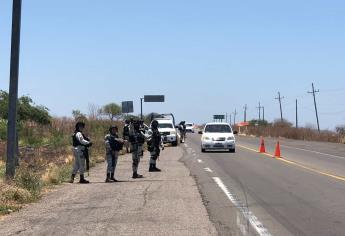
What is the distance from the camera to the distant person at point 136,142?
1931 cm

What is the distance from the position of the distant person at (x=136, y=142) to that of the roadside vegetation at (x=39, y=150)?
2.10 meters

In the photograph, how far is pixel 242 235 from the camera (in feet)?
31.0

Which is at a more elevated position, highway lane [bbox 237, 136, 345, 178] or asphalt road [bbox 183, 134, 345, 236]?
highway lane [bbox 237, 136, 345, 178]

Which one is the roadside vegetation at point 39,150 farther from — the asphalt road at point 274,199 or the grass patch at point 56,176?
the asphalt road at point 274,199

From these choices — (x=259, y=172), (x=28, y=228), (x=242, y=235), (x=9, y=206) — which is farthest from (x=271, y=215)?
(x=259, y=172)

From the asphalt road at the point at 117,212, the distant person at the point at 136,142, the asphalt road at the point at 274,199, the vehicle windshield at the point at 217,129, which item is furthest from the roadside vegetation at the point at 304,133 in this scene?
the asphalt road at the point at 117,212

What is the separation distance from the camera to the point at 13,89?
16.2 meters

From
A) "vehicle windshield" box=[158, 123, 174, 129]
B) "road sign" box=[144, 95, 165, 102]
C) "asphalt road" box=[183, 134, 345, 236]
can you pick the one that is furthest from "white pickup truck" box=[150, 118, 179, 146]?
"asphalt road" box=[183, 134, 345, 236]

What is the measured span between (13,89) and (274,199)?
7.21 meters

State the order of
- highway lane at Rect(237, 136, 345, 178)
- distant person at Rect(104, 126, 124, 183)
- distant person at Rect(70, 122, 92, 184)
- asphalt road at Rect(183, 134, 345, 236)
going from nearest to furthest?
asphalt road at Rect(183, 134, 345, 236) → distant person at Rect(70, 122, 92, 184) → distant person at Rect(104, 126, 124, 183) → highway lane at Rect(237, 136, 345, 178)

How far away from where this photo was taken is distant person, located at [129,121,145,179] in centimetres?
1931

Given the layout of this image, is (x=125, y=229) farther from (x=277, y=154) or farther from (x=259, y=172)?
(x=277, y=154)

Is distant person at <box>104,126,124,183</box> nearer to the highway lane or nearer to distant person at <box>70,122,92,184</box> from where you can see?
distant person at <box>70,122,92,184</box>

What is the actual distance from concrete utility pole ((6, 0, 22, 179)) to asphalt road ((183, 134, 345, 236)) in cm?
495
